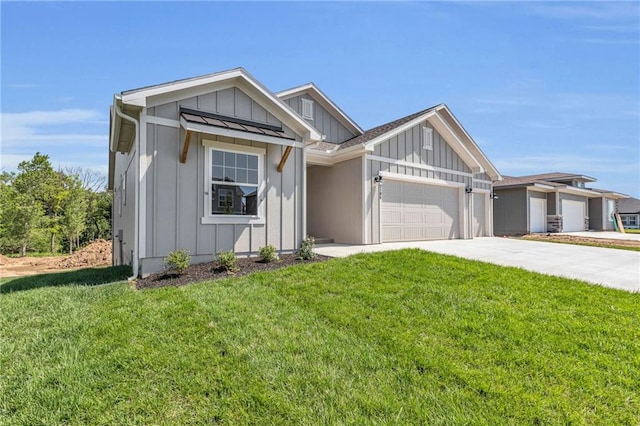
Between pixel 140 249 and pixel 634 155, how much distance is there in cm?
2494

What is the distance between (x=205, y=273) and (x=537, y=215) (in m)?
20.2

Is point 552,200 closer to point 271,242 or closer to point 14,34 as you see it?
point 271,242

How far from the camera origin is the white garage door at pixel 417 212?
1062cm

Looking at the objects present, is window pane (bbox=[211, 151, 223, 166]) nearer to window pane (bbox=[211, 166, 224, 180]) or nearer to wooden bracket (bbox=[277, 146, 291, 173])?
window pane (bbox=[211, 166, 224, 180])

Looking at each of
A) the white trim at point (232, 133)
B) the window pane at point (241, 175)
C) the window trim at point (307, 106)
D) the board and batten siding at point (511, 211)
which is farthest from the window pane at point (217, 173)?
the board and batten siding at point (511, 211)

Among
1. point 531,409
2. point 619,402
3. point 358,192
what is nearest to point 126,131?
point 358,192

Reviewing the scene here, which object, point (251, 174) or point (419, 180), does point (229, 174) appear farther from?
point (419, 180)

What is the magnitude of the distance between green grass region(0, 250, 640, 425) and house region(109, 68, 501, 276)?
82.6 inches

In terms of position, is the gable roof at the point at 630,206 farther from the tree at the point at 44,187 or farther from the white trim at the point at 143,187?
the tree at the point at 44,187

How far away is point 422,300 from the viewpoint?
4.19 meters

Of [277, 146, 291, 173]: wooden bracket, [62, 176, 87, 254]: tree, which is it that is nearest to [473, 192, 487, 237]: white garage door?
[277, 146, 291, 173]: wooden bracket

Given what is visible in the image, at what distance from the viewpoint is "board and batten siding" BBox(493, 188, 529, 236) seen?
1752 centimetres

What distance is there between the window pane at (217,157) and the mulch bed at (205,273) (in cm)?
228

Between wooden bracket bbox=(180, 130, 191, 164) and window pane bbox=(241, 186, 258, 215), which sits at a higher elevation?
wooden bracket bbox=(180, 130, 191, 164)
